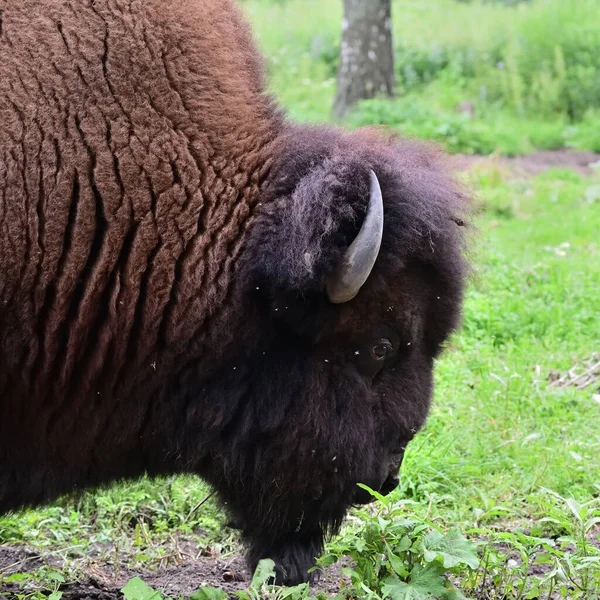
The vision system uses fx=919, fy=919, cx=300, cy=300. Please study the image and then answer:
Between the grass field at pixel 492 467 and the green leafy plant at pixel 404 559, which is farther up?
the green leafy plant at pixel 404 559

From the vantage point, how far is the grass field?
3191 mm

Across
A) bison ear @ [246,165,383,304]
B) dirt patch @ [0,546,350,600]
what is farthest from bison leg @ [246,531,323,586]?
bison ear @ [246,165,383,304]

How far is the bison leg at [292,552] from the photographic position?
3.44 meters

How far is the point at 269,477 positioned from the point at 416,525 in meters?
0.55

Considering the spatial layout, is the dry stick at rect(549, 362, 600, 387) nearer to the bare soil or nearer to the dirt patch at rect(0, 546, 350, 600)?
the bare soil

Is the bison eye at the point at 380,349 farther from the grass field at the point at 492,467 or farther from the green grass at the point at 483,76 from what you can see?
the green grass at the point at 483,76

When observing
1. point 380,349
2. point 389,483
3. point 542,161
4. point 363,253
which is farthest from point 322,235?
point 542,161

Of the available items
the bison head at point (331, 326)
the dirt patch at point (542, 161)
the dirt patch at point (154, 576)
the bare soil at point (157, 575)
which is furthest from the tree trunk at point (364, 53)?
the bison head at point (331, 326)

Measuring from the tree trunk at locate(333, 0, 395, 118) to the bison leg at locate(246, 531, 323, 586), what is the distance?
973 centimetres

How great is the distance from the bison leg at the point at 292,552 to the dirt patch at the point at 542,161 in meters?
7.50

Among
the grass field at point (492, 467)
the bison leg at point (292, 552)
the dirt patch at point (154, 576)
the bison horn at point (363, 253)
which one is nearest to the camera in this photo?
the bison horn at point (363, 253)

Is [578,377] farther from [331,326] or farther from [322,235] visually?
[322,235]

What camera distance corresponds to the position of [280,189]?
10.1 ft

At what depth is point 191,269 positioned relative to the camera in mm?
2996
